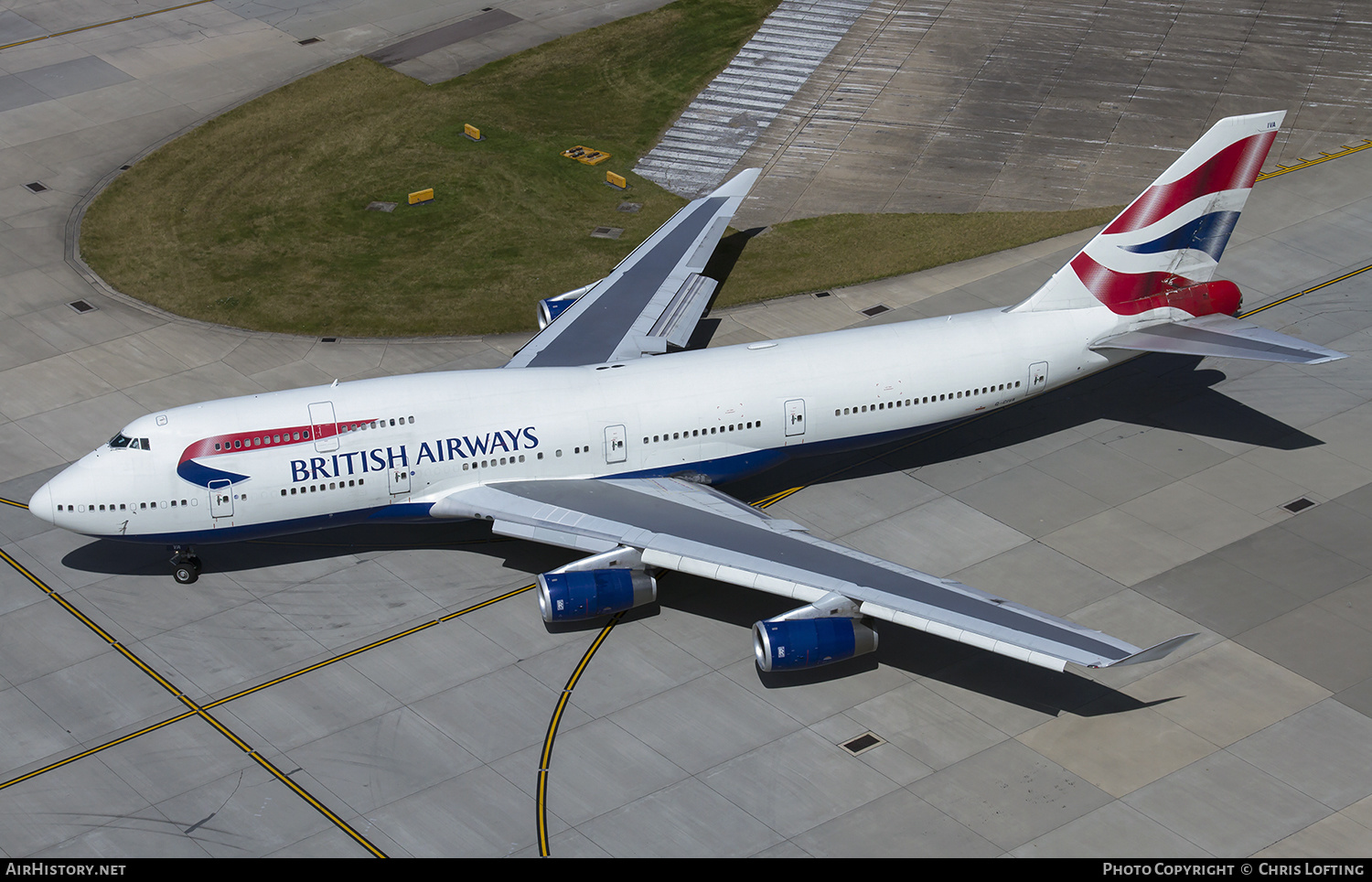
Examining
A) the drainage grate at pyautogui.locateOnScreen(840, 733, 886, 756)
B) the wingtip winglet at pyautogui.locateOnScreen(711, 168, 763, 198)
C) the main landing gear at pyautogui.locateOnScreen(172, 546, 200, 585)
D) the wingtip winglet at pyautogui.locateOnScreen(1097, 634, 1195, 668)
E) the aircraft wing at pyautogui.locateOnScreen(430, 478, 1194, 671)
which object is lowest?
the main landing gear at pyautogui.locateOnScreen(172, 546, 200, 585)

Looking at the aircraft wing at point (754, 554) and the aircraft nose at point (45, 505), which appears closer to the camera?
the aircraft wing at point (754, 554)

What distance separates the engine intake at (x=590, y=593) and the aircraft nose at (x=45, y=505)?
13405 mm

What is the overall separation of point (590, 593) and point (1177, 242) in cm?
2118

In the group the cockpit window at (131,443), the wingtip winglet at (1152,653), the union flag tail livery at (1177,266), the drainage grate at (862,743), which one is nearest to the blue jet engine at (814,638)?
the drainage grate at (862,743)

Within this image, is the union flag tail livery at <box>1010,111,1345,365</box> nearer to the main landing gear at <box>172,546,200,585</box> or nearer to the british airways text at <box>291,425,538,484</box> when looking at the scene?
the british airways text at <box>291,425,538,484</box>

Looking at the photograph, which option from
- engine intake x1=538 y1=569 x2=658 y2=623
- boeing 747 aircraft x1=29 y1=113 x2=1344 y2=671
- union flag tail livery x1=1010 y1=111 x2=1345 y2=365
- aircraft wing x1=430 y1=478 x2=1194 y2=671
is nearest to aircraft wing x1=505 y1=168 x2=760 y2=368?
boeing 747 aircraft x1=29 y1=113 x2=1344 y2=671

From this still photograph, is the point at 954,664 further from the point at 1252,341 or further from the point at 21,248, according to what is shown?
the point at 21,248

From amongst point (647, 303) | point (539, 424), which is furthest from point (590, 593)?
point (647, 303)

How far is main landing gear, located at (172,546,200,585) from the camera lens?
40031mm

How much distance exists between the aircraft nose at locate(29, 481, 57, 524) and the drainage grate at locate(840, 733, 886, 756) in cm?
2197

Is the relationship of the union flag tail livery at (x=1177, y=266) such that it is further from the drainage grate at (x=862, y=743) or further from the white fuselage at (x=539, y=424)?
the drainage grate at (x=862, y=743)

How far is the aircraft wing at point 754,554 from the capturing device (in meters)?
33.3

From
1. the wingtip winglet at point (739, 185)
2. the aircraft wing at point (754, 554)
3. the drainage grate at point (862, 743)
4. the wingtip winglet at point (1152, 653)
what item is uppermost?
the wingtip winglet at point (739, 185)

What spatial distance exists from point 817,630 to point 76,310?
33536 mm
